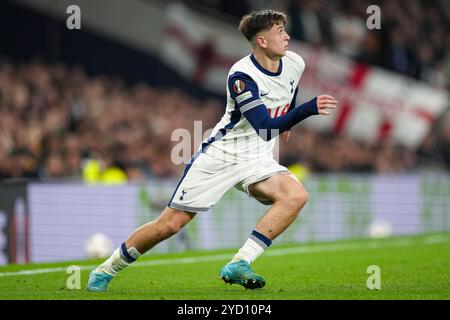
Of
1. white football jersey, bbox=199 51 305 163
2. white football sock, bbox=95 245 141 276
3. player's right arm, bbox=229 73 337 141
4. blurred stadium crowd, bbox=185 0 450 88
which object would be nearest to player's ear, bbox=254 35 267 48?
white football jersey, bbox=199 51 305 163

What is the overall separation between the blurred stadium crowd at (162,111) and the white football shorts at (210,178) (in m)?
8.45

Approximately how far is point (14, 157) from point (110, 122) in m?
3.19

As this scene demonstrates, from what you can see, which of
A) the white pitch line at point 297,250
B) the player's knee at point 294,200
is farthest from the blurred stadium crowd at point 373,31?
the player's knee at point 294,200

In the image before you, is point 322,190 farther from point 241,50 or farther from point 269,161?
point 269,161

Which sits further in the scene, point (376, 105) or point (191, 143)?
point (376, 105)

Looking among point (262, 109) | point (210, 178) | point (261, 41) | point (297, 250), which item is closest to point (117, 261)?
point (210, 178)

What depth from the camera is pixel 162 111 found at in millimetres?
21859

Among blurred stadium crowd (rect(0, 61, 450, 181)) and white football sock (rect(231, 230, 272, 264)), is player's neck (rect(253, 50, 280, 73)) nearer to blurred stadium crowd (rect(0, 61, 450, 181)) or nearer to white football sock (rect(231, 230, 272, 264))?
white football sock (rect(231, 230, 272, 264))

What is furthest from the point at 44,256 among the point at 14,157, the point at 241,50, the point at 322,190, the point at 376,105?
the point at 376,105

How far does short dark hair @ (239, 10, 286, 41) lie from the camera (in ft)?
28.9

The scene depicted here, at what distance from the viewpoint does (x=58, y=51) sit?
75.1ft

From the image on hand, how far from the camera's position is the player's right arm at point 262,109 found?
26.7 feet

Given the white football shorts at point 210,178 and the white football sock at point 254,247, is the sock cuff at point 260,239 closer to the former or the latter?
the white football sock at point 254,247

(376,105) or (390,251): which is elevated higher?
(376,105)
